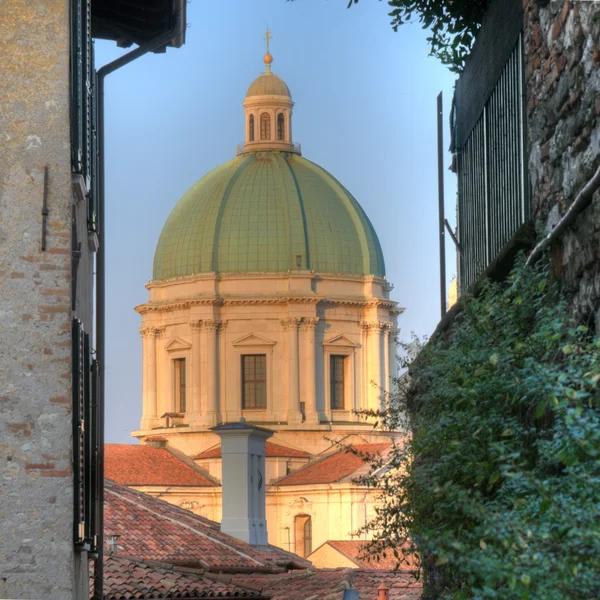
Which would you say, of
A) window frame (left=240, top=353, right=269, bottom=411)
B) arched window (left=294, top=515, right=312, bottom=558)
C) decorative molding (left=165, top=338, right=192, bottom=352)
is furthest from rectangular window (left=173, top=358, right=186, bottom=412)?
arched window (left=294, top=515, right=312, bottom=558)

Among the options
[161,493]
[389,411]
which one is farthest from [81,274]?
[161,493]

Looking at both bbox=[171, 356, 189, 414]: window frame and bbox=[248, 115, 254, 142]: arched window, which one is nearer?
bbox=[171, 356, 189, 414]: window frame

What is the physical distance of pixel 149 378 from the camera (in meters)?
79.4

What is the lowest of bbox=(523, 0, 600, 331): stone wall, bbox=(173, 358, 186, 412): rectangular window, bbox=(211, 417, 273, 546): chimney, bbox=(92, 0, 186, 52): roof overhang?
bbox=(211, 417, 273, 546): chimney

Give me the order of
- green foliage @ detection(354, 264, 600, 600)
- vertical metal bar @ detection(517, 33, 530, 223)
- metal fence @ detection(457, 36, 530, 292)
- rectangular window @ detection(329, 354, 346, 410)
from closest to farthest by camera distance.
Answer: green foliage @ detection(354, 264, 600, 600) → vertical metal bar @ detection(517, 33, 530, 223) → metal fence @ detection(457, 36, 530, 292) → rectangular window @ detection(329, 354, 346, 410)

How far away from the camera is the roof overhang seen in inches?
458

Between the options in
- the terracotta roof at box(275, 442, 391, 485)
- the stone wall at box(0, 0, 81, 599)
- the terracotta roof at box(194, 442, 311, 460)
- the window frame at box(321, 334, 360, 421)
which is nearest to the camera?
the stone wall at box(0, 0, 81, 599)

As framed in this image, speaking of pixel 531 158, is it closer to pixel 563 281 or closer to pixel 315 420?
pixel 563 281

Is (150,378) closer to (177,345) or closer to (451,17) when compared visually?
(177,345)

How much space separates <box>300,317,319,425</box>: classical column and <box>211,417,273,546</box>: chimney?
45.1 meters

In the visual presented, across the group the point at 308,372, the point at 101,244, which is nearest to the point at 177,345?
the point at 308,372

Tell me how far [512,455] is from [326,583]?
52.9 ft

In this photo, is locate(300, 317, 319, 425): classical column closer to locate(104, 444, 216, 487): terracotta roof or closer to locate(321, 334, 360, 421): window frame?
locate(321, 334, 360, 421): window frame

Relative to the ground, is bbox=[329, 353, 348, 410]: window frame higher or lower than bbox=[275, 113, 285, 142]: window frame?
lower
